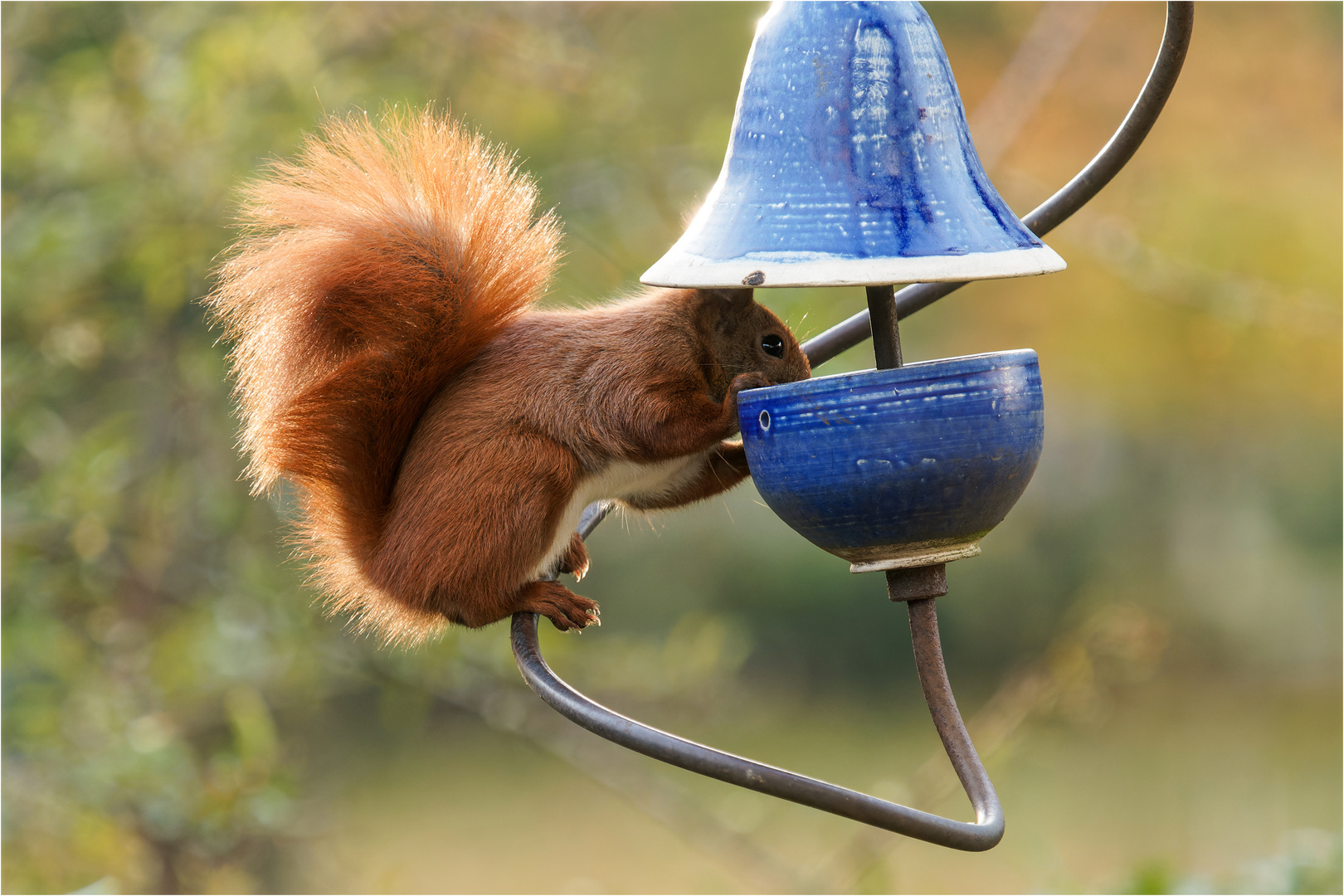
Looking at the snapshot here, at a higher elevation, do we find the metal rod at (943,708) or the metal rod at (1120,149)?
the metal rod at (1120,149)

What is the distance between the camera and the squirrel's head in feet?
3.13

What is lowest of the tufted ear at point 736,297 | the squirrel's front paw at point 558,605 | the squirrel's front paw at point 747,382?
the squirrel's front paw at point 558,605

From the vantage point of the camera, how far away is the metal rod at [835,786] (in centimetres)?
Result: 68

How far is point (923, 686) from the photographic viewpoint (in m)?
0.83

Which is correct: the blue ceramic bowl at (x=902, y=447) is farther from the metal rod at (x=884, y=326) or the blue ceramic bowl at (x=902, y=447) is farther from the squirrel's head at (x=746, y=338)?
the squirrel's head at (x=746, y=338)

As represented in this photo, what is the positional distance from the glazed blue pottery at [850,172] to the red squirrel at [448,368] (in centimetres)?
18

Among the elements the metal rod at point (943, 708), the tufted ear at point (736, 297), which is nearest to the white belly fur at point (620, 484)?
the tufted ear at point (736, 297)

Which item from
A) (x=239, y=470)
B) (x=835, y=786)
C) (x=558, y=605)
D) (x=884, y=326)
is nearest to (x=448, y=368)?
(x=558, y=605)

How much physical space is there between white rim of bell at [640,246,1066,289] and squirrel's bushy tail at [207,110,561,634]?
265 mm

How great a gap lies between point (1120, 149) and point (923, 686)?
0.41 meters

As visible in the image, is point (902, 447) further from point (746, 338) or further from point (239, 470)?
point (239, 470)

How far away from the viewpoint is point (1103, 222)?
7.66 feet

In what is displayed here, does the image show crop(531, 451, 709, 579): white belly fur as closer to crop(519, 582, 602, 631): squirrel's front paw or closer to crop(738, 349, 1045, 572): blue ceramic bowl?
crop(519, 582, 602, 631): squirrel's front paw

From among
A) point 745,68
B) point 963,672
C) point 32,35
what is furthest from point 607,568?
point 745,68
